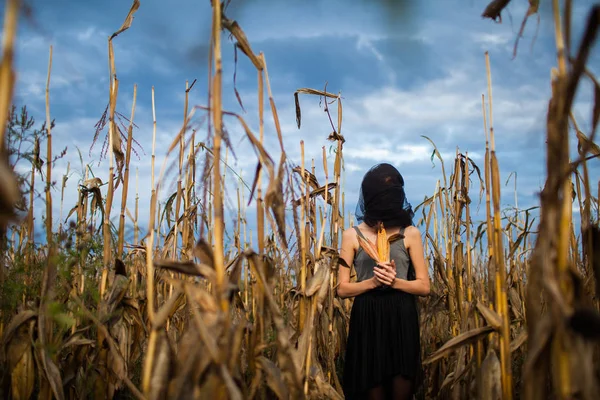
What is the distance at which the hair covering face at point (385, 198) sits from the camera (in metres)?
3.45

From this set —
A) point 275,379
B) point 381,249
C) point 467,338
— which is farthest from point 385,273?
point 275,379

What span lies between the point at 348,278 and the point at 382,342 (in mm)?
465

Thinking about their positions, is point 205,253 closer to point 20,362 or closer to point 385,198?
point 20,362

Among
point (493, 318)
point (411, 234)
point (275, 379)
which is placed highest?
point (411, 234)

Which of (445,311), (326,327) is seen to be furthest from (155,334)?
(445,311)

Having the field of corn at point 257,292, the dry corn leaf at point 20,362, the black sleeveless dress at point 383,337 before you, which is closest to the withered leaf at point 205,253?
the field of corn at point 257,292

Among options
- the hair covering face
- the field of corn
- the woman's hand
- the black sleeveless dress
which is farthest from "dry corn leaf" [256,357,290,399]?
the hair covering face

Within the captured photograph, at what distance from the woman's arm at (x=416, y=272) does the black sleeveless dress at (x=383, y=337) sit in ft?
0.19

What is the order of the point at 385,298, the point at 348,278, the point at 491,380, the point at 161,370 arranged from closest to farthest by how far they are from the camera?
the point at 161,370
the point at 491,380
the point at 385,298
the point at 348,278

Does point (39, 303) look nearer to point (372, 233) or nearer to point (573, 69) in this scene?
point (372, 233)

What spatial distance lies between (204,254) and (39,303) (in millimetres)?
1462

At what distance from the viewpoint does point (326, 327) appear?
13.4ft

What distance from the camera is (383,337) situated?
→ 3305mm

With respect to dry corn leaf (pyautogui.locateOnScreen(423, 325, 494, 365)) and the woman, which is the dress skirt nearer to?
the woman
